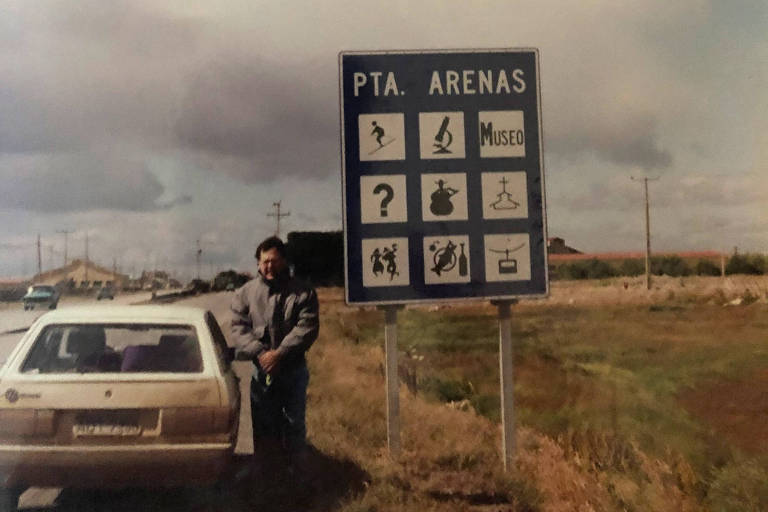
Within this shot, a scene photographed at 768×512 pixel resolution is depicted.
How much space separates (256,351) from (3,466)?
107 cm

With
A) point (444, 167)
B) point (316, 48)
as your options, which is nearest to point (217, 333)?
point (444, 167)

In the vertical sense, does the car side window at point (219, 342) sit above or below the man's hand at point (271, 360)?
above

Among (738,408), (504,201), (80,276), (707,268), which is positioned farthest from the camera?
(707,268)

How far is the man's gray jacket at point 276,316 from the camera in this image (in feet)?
9.12

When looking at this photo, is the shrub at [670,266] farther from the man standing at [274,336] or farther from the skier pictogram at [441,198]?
the man standing at [274,336]

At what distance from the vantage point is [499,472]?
121 inches

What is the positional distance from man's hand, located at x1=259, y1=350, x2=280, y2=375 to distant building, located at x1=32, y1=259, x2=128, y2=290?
0.72 meters

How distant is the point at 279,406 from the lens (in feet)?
9.21

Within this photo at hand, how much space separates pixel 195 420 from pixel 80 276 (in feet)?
3.07

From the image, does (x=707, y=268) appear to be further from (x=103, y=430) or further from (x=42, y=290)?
(x=42, y=290)

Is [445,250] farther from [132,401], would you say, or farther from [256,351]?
[132,401]

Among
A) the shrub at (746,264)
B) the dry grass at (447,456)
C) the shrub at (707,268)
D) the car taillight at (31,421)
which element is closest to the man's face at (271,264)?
the dry grass at (447,456)

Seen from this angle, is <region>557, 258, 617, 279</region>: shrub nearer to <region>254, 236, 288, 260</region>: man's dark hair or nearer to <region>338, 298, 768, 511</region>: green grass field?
<region>338, 298, 768, 511</region>: green grass field

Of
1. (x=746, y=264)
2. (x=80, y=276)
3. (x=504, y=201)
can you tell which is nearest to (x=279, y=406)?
(x=80, y=276)
